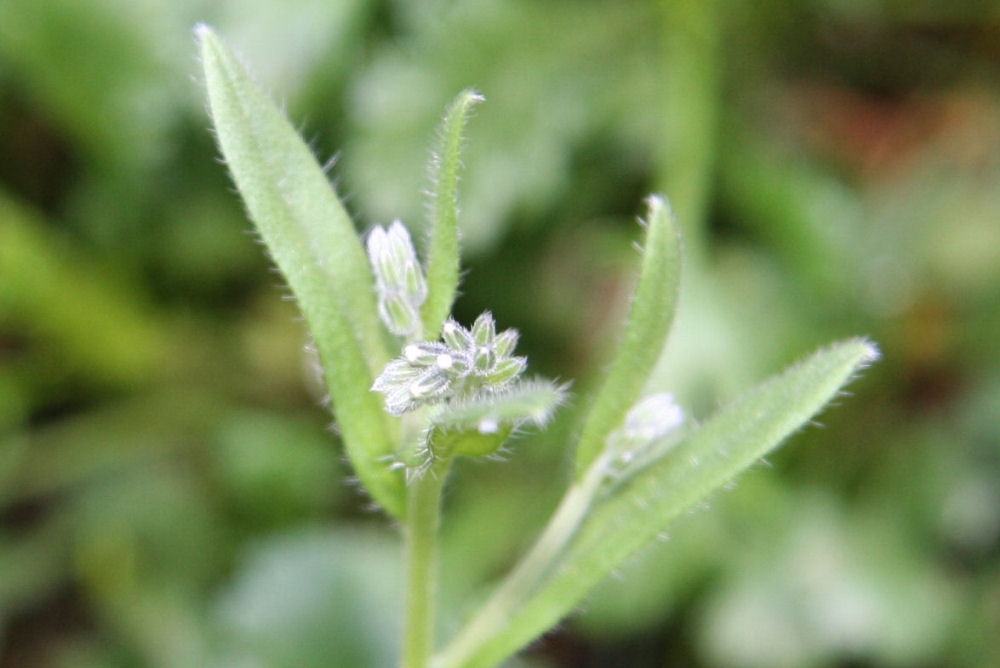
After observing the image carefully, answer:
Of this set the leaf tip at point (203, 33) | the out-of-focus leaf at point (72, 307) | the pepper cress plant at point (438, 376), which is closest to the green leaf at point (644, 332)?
the pepper cress plant at point (438, 376)

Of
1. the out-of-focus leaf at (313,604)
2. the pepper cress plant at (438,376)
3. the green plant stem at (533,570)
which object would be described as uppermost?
the pepper cress plant at (438,376)

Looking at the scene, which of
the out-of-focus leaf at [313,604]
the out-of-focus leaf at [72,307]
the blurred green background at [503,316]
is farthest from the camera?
the out-of-focus leaf at [72,307]

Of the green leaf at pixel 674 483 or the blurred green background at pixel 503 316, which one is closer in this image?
the green leaf at pixel 674 483

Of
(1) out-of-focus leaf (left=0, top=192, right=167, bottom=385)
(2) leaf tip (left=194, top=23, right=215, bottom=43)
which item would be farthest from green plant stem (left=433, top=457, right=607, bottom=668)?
(1) out-of-focus leaf (left=0, top=192, right=167, bottom=385)

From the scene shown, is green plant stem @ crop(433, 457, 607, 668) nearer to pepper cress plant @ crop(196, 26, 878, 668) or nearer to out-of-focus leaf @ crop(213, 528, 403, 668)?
pepper cress plant @ crop(196, 26, 878, 668)

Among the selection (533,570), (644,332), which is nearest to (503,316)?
(533,570)

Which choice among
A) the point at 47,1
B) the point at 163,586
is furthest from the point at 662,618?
the point at 47,1

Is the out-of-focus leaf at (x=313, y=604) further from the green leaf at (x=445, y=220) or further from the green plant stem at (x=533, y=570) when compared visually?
the green leaf at (x=445, y=220)

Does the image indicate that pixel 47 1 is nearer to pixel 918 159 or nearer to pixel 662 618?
pixel 662 618
